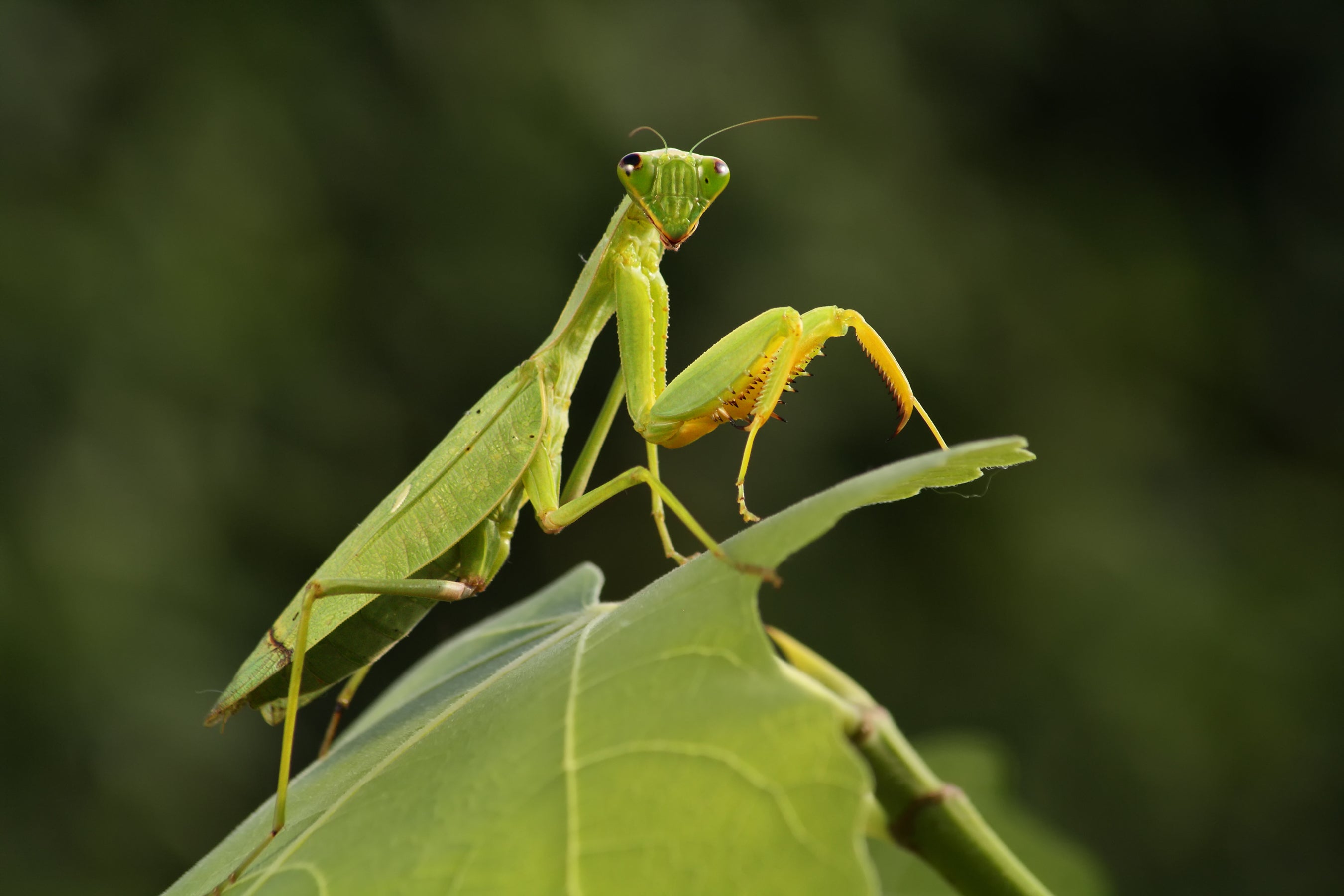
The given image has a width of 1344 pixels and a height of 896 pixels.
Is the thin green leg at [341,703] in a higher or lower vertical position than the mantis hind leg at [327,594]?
lower

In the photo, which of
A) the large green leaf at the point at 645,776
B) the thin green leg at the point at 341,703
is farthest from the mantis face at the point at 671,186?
the thin green leg at the point at 341,703

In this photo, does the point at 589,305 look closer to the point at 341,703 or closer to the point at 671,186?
the point at 671,186

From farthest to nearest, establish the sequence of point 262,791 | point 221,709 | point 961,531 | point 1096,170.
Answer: point 1096,170, point 961,531, point 262,791, point 221,709

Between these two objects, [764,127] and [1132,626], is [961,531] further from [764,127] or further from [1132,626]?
[764,127]

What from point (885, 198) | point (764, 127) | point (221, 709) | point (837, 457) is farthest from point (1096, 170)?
point (221, 709)

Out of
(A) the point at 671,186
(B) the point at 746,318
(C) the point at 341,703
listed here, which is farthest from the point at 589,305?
(B) the point at 746,318

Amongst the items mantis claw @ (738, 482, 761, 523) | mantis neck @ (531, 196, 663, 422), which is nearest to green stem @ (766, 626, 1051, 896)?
mantis claw @ (738, 482, 761, 523)

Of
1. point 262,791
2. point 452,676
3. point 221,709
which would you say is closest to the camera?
point 452,676

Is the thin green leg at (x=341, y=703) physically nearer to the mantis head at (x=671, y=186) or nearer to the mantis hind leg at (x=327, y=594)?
the mantis hind leg at (x=327, y=594)
